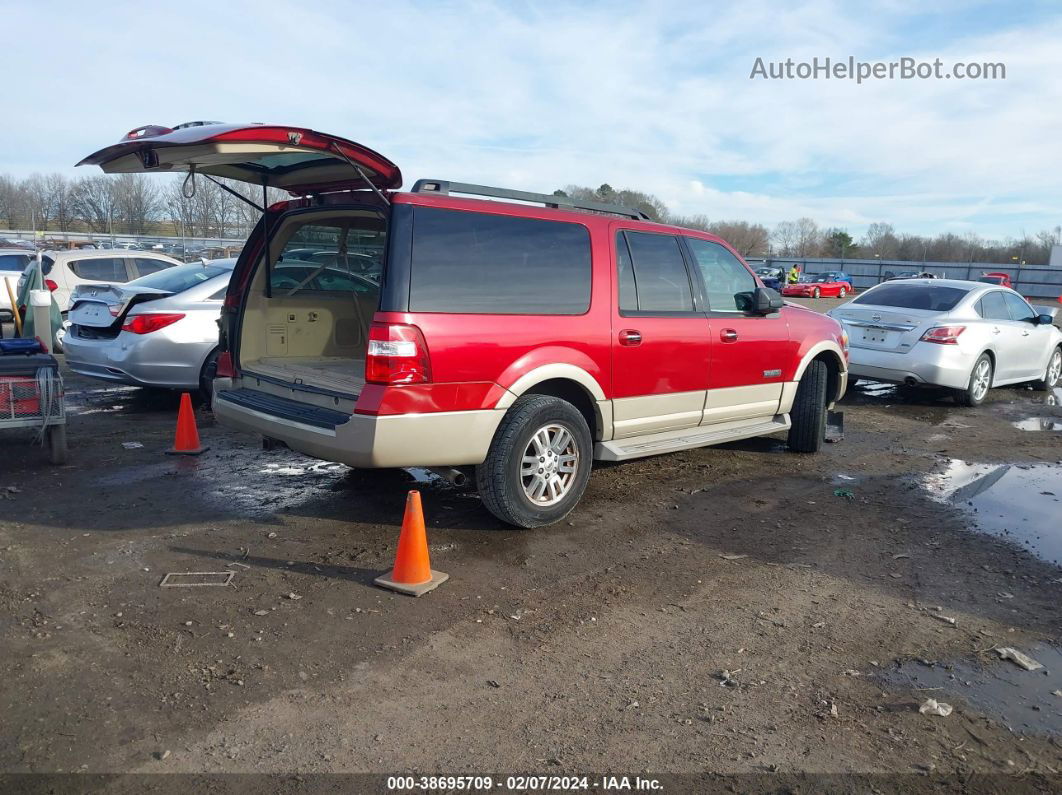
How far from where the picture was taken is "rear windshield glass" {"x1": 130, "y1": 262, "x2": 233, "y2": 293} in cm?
885

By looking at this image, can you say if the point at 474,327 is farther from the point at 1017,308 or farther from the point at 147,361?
the point at 1017,308

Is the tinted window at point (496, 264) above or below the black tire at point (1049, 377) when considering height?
above

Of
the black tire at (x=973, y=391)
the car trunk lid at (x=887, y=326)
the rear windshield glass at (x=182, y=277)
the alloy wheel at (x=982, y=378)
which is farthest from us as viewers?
the alloy wheel at (x=982, y=378)

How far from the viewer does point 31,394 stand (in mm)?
6234

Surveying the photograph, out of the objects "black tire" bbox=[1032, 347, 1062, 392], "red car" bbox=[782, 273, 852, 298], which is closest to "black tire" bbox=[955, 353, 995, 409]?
"black tire" bbox=[1032, 347, 1062, 392]

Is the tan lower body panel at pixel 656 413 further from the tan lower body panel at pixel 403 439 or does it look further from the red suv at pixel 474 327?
the tan lower body panel at pixel 403 439

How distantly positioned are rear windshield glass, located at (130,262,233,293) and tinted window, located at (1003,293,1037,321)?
10038 millimetres

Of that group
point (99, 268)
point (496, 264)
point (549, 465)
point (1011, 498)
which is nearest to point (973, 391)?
point (1011, 498)

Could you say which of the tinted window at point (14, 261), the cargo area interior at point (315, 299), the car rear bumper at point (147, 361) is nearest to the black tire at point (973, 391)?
the cargo area interior at point (315, 299)

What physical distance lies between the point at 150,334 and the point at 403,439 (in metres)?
4.80

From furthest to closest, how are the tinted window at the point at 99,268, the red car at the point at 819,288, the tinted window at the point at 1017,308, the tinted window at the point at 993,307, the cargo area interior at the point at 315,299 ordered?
the red car at the point at 819,288 < the tinted window at the point at 99,268 < the tinted window at the point at 1017,308 < the tinted window at the point at 993,307 < the cargo area interior at the point at 315,299

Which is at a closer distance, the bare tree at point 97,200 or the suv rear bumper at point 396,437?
the suv rear bumper at point 396,437

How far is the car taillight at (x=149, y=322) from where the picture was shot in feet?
27.1

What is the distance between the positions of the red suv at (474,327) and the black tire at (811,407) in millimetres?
408
